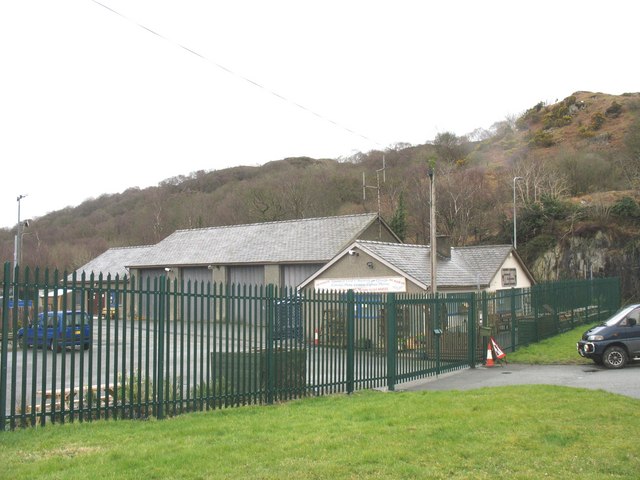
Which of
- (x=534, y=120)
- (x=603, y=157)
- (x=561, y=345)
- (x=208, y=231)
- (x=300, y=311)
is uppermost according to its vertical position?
(x=534, y=120)

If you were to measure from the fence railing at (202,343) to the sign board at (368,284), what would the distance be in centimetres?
871

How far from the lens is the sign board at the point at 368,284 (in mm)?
27594

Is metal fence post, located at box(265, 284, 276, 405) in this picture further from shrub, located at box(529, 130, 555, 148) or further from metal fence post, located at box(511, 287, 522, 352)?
shrub, located at box(529, 130, 555, 148)

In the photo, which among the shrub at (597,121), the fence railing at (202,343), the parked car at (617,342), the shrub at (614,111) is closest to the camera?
the fence railing at (202,343)

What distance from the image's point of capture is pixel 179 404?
32.9ft

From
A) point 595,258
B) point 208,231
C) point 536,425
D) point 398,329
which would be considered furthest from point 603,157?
point 536,425

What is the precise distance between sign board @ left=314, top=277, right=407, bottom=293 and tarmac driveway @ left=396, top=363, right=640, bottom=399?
9176 millimetres

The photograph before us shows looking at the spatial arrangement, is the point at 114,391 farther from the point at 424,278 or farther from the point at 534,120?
the point at 534,120

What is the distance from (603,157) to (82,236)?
7370 cm

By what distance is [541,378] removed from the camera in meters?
15.4

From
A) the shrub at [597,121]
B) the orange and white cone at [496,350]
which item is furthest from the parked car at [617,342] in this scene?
the shrub at [597,121]

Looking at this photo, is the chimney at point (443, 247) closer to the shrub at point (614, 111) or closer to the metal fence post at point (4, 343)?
the metal fence post at point (4, 343)

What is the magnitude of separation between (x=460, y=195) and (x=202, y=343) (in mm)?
50261

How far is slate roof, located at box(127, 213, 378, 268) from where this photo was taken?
125 ft
